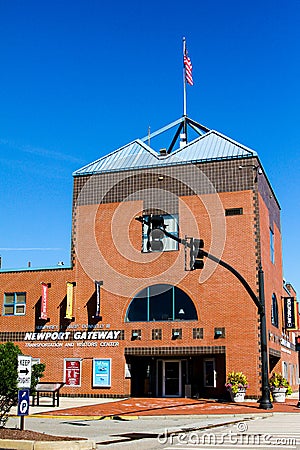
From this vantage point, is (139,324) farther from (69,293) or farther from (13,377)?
(13,377)

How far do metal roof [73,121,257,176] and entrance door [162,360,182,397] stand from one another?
1145 centimetres

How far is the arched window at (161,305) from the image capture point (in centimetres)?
3341

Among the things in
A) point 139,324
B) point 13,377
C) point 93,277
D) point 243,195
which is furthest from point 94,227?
point 13,377

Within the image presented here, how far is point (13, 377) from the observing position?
1482 cm

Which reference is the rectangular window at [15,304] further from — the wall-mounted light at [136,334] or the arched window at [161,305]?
the wall-mounted light at [136,334]

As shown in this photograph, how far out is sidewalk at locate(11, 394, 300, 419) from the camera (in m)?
24.1

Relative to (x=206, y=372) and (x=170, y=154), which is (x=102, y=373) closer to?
(x=206, y=372)

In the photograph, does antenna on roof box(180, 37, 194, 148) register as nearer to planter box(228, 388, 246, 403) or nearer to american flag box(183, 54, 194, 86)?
american flag box(183, 54, 194, 86)

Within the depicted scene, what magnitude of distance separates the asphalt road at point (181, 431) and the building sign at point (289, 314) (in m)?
16.2

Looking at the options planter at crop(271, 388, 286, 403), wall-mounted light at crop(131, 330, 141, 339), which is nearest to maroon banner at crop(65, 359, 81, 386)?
wall-mounted light at crop(131, 330, 141, 339)

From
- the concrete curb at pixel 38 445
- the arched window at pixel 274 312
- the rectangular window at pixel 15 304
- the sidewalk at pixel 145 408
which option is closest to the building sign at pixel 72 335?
the rectangular window at pixel 15 304

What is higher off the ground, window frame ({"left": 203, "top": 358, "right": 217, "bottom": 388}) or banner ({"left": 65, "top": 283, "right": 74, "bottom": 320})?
banner ({"left": 65, "top": 283, "right": 74, "bottom": 320})

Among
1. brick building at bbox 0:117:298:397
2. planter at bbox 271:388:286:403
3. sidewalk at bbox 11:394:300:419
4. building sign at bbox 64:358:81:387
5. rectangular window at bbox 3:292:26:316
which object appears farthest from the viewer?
rectangular window at bbox 3:292:26:316

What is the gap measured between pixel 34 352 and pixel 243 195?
1486cm
